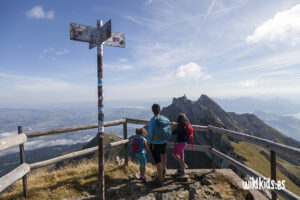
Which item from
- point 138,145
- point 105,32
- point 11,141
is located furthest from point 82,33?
point 138,145

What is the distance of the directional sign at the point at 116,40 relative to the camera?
4.76 metres

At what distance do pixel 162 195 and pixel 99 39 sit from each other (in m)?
5.15

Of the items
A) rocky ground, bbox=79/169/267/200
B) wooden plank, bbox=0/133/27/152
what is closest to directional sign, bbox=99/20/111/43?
wooden plank, bbox=0/133/27/152

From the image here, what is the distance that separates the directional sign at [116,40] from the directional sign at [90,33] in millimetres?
289

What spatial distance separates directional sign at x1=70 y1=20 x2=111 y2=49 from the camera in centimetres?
422

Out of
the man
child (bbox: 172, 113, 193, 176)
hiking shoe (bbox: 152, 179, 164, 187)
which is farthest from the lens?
child (bbox: 172, 113, 193, 176)

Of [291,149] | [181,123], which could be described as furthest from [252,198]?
[181,123]

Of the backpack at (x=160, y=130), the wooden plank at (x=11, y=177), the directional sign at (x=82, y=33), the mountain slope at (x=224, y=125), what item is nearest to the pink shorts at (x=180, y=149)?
the backpack at (x=160, y=130)

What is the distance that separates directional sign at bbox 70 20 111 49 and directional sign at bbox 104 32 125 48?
289 mm

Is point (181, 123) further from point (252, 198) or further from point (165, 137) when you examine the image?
point (252, 198)

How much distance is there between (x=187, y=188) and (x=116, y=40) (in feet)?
17.9

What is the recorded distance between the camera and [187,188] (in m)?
6.26

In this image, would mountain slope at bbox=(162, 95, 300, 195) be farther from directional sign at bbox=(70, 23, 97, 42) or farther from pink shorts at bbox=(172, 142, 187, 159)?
directional sign at bbox=(70, 23, 97, 42)

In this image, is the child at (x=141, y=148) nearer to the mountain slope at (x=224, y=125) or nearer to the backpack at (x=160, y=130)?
the backpack at (x=160, y=130)
